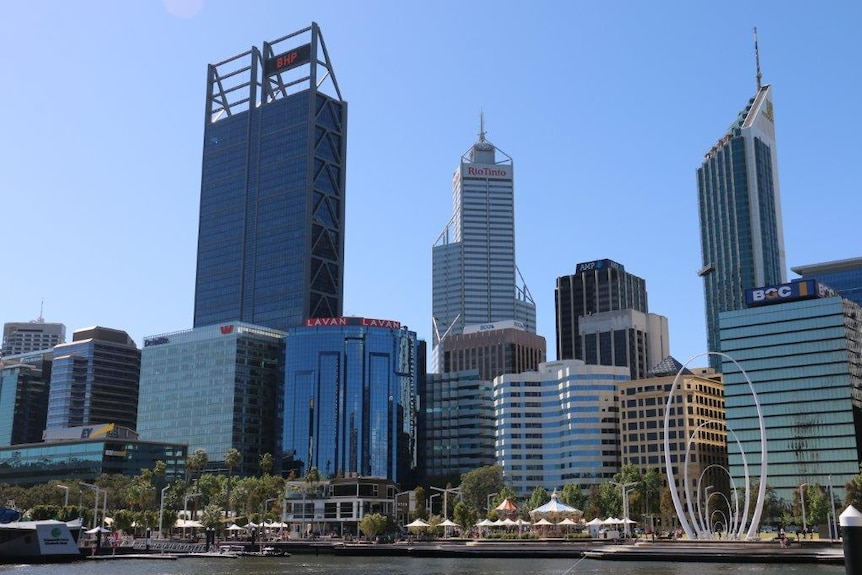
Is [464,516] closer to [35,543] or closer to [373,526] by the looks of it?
[373,526]

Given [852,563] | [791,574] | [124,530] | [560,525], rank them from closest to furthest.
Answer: [852,563] → [791,574] → [560,525] → [124,530]

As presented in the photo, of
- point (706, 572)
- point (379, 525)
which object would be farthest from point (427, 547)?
point (706, 572)

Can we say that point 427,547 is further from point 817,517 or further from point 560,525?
point 817,517

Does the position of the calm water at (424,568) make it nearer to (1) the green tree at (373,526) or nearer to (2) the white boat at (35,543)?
(2) the white boat at (35,543)

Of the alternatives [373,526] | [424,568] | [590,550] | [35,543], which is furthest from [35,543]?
[590,550]

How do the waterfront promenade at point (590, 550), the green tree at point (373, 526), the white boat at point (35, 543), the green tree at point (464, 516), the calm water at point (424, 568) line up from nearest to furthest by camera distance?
the calm water at point (424, 568) → the waterfront promenade at point (590, 550) → the white boat at point (35, 543) → the green tree at point (373, 526) → the green tree at point (464, 516)

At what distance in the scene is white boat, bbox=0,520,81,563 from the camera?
127 meters

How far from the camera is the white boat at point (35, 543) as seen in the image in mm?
126688

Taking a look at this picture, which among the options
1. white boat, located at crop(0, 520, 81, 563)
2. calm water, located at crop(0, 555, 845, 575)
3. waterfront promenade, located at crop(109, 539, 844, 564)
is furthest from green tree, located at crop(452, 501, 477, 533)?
white boat, located at crop(0, 520, 81, 563)

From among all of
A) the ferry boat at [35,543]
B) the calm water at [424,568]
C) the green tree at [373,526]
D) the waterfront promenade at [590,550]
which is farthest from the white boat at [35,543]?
the green tree at [373,526]

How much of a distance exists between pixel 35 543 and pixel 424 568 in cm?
5383

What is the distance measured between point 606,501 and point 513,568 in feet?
299

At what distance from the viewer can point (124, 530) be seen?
19875 cm

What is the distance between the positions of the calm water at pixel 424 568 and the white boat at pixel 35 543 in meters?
4.19
